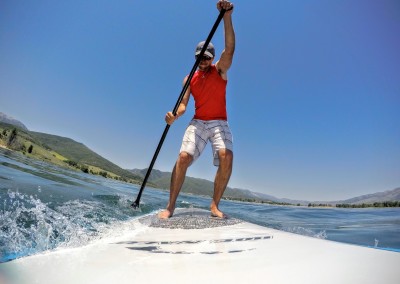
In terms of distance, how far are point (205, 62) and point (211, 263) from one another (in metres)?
3.93

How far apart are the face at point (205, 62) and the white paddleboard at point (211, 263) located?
340cm

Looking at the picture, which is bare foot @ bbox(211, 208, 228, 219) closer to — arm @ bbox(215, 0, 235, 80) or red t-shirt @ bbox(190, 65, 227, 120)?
red t-shirt @ bbox(190, 65, 227, 120)

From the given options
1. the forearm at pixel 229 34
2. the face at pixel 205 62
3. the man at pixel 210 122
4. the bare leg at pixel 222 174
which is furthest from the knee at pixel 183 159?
the forearm at pixel 229 34

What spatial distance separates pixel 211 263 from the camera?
1.81m

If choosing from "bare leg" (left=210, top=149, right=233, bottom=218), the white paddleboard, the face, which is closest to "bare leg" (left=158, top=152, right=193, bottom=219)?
"bare leg" (left=210, top=149, right=233, bottom=218)

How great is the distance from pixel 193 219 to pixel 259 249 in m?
1.98

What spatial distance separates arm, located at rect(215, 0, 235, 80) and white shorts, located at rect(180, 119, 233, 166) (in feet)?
3.24

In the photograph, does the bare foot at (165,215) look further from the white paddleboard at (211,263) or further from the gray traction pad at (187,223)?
the white paddleboard at (211,263)

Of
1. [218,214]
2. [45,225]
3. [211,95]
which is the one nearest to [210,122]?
[211,95]

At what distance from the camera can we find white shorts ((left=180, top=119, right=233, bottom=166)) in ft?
16.4

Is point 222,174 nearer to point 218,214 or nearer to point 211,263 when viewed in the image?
point 218,214

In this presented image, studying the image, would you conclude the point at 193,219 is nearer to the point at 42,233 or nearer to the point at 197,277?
the point at 42,233

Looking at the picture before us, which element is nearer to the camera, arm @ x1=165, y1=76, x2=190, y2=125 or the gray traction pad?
the gray traction pad

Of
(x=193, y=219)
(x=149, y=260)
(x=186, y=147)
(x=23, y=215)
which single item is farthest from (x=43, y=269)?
(x=186, y=147)
